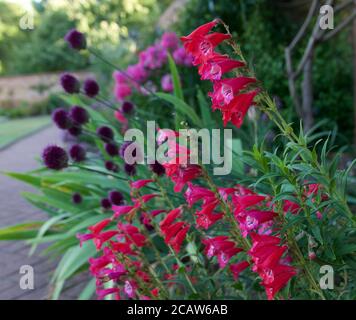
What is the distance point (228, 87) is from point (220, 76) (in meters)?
0.04

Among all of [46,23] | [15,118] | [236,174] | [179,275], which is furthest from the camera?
[46,23]

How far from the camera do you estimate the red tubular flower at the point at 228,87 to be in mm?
1254

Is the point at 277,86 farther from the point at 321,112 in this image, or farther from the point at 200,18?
the point at 200,18

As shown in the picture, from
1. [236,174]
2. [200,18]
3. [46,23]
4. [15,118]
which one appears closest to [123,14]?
[15,118]

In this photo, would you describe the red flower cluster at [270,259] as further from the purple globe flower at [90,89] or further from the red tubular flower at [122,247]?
the purple globe flower at [90,89]

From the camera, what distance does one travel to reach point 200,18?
5887 millimetres

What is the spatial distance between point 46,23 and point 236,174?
30469 millimetres

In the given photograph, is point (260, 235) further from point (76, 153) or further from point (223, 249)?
point (76, 153)

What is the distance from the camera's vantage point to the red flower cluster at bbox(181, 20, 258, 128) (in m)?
1.26

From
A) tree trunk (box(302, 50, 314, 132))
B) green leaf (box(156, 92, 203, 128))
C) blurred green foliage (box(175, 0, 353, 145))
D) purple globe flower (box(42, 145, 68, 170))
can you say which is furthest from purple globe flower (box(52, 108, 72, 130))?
blurred green foliage (box(175, 0, 353, 145))

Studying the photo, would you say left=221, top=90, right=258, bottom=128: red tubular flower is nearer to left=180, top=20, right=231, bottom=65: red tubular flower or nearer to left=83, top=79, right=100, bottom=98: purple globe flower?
left=180, top=20, right=231, bottom=65: red tubular flower

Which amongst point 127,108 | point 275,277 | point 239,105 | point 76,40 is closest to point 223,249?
point 275,277

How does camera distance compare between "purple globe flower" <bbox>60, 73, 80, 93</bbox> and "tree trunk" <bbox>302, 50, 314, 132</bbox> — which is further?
"tree trunk" <bbox>302, 50, 314, 132</bbox>

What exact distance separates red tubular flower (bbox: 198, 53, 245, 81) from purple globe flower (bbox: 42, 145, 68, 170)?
828 millimetres
